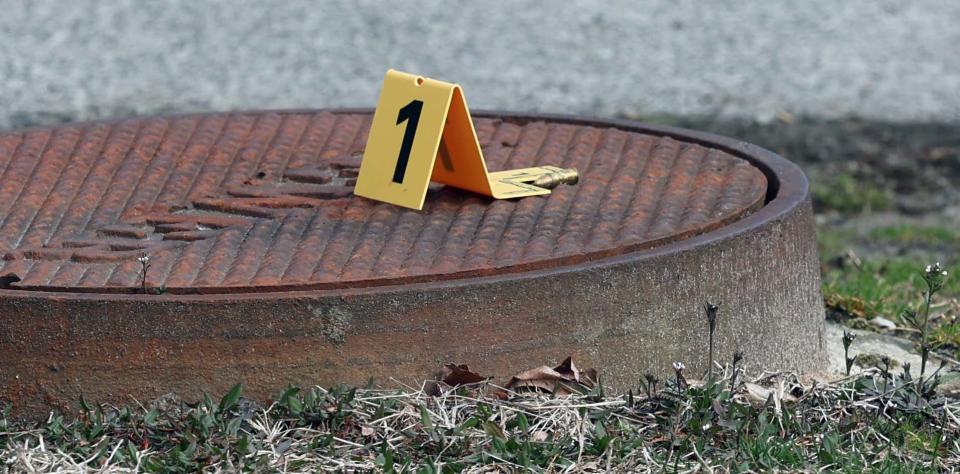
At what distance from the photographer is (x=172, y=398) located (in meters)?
3.27

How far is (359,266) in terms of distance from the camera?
352 centimetres

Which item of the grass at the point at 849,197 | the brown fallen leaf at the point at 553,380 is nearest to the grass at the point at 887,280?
the grass at the point at 849,197

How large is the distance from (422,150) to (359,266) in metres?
0.52

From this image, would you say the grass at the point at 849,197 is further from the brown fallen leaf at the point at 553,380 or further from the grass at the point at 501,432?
the brown fallen leaf at the point at 553,380

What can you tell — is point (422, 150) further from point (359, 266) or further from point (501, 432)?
point (501, 432)

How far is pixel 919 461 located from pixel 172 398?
5.10 feet

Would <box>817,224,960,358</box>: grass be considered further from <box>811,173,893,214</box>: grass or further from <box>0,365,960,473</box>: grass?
<box>0,365,960,473</box>: grass

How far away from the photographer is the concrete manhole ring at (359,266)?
325 centimetres

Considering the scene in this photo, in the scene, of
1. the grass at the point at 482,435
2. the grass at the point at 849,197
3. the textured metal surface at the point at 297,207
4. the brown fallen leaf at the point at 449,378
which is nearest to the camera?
the grass at the point at 482,435

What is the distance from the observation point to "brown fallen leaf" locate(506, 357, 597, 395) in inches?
133

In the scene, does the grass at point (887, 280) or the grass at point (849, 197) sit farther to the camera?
the grass at point (849, 197)

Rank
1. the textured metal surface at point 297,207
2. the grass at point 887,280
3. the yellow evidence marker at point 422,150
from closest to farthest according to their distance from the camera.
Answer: the textured metal surface at point 297,207 → the yellow evidence marker at point 422,150 → the grass at point 887,280

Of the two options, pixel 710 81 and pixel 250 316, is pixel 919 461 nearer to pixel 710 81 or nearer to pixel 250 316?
pixel 250 316

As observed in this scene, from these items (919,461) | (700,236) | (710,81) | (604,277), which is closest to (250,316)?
(604,277)
